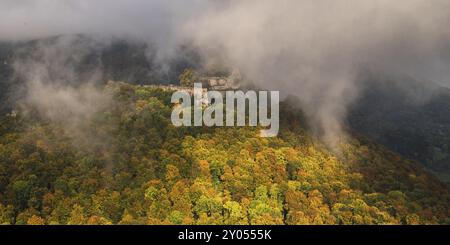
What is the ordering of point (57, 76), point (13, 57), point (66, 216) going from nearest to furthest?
point (66, 216), point (57, 76), point (13, 57)

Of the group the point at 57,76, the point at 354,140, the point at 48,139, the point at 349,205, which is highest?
the point at 57,76

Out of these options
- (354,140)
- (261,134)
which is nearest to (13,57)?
(261,134)

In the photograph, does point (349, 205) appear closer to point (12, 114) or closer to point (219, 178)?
point (219, 178)
